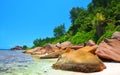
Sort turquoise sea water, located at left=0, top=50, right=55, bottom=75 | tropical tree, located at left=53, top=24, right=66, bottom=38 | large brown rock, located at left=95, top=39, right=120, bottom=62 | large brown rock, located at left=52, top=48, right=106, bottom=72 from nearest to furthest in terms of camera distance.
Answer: large brown rock, located at left=52, top=48, right=106, bottom=72 → turquoise sea water, located at left=0, top=50, right=55, bottom=75 → large brown rock, located at left=95, top=39, right=120, bottom=62 → tropical tree, located at left=53, top=24, right=66, bottom=38

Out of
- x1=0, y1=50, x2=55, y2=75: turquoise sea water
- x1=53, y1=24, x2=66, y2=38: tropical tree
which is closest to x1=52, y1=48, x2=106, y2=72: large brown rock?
x1=0, y1=50, x2=55, y2=75: turquoise sea water

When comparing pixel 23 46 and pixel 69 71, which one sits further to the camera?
pixel 23 46

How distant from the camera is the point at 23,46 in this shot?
140 meters

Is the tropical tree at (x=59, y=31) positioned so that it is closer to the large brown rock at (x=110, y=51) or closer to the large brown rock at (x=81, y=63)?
the large brown rock at (x=110, y=51)

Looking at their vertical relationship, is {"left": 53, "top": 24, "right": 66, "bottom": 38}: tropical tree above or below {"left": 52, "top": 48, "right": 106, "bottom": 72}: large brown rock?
above

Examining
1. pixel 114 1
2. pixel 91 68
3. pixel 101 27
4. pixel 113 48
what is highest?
pixel 114 1

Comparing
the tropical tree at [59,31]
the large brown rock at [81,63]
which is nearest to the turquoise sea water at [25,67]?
the large brown rock at [81,63]

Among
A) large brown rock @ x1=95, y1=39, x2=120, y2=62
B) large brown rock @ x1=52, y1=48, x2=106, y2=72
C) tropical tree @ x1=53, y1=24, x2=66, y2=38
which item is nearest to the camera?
large brown rock @ x1=52, y1=48, x2=106, y2=72

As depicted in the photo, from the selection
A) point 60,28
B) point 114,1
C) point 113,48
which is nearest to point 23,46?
point 60,28

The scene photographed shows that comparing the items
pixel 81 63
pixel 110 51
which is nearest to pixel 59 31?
pixel 110 51

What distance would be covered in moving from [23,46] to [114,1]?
3177 inches

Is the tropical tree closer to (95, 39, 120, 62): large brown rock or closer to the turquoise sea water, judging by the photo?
the turquoise sea water

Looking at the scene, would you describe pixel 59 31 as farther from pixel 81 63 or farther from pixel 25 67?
pixel 81 63

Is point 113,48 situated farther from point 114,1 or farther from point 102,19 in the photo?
point 114,1
